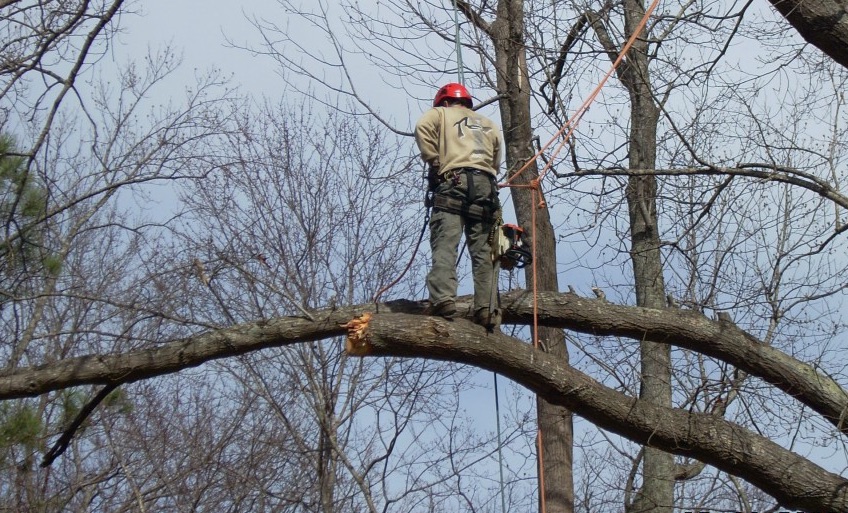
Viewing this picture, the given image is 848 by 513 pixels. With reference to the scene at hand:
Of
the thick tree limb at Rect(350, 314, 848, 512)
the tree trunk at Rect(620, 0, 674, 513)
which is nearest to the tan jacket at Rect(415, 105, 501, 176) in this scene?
the thick tree limb at Rect(350, 314, 848, 512)

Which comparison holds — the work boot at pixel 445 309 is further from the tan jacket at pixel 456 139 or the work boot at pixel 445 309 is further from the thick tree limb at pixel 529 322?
the tan jacket at pixel 456 139

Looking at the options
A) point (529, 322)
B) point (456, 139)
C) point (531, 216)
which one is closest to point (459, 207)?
point (456, 139)

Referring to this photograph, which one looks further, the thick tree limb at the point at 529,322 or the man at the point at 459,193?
the man at the point at 459,193

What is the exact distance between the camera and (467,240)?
6.20 metres

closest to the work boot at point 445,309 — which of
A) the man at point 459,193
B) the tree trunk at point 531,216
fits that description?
the man at point 459,193

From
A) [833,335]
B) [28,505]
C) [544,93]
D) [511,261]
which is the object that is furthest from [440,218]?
[28,505]

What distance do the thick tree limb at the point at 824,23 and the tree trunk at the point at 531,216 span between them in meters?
3.24

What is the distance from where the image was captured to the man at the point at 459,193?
227 inches

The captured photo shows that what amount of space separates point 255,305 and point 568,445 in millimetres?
3697

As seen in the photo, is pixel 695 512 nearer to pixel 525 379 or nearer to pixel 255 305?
pixel 525 379

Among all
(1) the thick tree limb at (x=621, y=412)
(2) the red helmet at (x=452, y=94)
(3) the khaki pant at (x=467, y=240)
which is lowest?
(1) the thick tree limb at (x=621, y=412)

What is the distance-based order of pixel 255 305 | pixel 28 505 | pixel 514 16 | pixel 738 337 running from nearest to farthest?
1. pixel 738 337
2. pixel 514 16
3. pixel 255 305
4. pixel 28 505

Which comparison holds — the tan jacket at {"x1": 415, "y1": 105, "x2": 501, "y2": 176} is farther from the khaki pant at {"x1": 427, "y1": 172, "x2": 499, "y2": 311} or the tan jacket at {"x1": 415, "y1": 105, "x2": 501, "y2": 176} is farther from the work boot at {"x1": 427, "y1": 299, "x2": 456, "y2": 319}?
the work boot at {"x1": 427, "y1": 299, "x2": 456, "y2": 319}

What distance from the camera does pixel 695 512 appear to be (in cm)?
650
